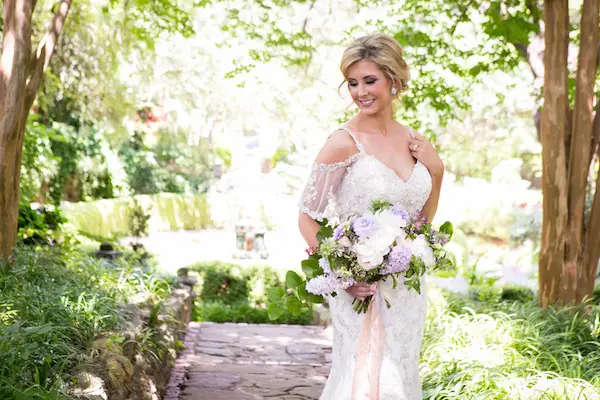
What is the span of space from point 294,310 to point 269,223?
918 inches

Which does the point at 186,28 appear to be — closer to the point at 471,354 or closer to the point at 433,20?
the point at 433,20

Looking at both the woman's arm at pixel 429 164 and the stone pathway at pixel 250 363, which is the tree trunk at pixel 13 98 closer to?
the stone pathway at pixel 250 363

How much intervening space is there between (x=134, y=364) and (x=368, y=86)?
2.58 m

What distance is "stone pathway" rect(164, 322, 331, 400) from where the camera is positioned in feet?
19.4

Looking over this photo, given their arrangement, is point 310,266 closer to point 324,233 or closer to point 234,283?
point 324,233

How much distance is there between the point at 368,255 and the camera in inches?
121

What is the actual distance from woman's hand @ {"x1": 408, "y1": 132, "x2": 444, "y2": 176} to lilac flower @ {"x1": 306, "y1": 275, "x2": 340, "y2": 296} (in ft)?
2.80

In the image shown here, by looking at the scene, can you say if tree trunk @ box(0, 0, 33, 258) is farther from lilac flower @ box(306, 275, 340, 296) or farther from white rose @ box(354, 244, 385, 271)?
white rose @ box(354, 244, 385, 271)

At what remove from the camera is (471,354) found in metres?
5.46

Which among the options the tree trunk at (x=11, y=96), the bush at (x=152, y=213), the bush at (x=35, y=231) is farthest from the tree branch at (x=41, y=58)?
the bush at (x=152, y=213)

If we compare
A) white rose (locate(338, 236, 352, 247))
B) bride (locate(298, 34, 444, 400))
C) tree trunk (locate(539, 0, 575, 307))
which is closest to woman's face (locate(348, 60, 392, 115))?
bride (locate(298, 34, 444, 400))

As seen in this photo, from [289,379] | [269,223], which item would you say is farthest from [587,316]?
[269,223]

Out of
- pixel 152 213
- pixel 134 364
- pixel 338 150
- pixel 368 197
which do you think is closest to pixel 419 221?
pixel 368 197

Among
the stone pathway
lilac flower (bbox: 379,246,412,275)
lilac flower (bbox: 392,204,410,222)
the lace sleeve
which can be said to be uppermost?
the lace sleeve
